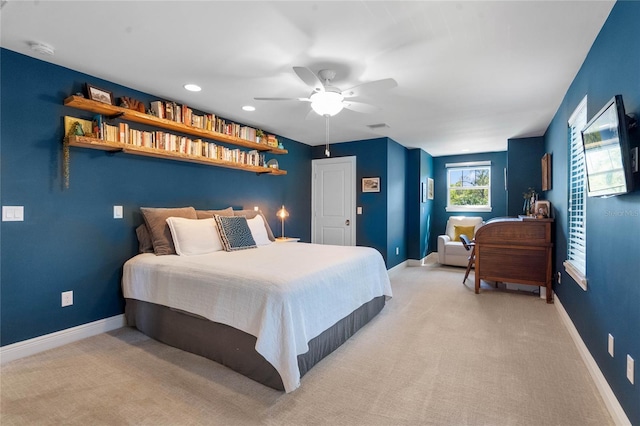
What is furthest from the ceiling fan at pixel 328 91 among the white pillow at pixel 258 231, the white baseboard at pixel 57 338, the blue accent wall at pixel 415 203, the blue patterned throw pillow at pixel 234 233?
the blue accent wall at pixel 415 203

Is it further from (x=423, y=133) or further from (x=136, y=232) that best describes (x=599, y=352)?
(x=136, y=232)

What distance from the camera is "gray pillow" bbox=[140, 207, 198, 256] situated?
3037mm

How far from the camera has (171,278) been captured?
2.58 m

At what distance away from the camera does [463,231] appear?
642 centimetres

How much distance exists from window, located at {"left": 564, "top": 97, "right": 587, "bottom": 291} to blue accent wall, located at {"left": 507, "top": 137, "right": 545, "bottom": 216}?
2285 mm

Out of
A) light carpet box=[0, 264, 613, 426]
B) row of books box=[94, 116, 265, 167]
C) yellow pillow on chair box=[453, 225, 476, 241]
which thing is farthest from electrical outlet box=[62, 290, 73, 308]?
yellow pillow on chair box=[453, 225, 476, 241]

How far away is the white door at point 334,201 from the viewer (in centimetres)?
565

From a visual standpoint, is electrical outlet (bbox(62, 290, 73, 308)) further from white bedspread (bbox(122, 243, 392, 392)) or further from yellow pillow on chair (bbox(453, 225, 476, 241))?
yellow pillow on chair (bbox(453, 225, 476, 241))

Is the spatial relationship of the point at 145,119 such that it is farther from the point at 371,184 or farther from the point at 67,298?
the point at 371,184

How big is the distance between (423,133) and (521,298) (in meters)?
2.72

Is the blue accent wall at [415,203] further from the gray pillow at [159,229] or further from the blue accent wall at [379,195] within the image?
the gray pillow at [159,229]

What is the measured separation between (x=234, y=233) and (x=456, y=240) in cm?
485

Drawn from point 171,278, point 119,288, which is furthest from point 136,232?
point 171,278

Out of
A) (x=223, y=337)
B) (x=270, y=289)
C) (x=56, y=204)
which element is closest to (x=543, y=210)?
(x=270, y=289)
